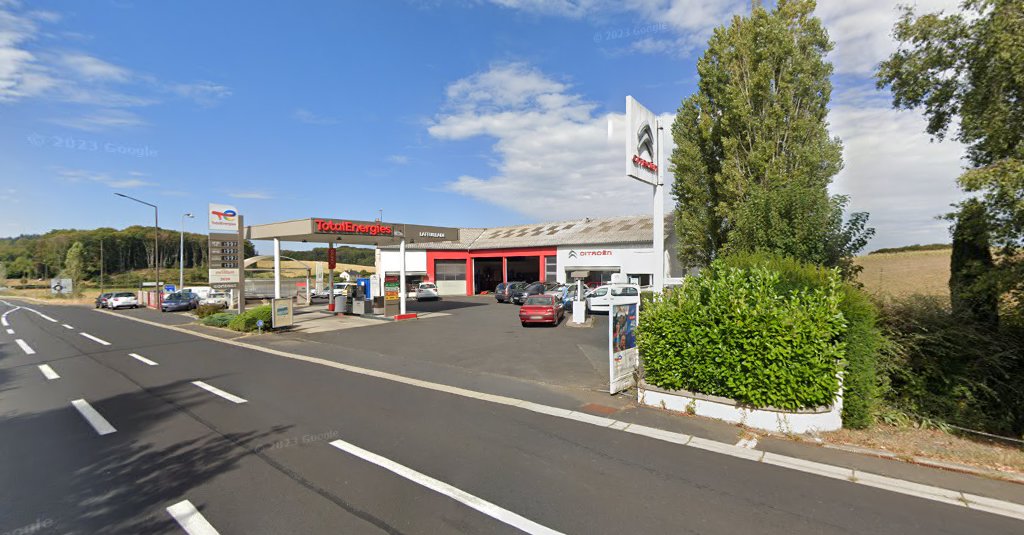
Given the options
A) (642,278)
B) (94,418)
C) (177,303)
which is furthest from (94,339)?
(642,278)

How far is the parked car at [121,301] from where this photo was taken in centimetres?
3519

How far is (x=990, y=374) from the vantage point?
7.71 m

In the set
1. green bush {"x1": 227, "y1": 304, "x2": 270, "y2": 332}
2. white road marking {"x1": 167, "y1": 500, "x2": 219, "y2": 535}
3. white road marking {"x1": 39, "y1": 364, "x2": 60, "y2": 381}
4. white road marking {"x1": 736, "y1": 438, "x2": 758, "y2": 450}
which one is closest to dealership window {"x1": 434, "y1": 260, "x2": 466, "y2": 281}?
green bush {"x1": 227, "y1": 304, "x2": 270, "y2": 332}

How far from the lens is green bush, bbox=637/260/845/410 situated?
250 inches

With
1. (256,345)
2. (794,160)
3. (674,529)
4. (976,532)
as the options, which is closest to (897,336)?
(976,532)

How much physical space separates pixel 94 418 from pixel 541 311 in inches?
548

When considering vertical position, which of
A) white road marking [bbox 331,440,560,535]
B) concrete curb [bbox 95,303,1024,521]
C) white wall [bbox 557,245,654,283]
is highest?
white wall [bbox 557,245,654,283]

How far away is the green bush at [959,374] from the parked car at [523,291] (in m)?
23.5

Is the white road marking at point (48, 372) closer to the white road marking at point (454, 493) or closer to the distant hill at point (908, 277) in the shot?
the white road marking at point (454, 493)

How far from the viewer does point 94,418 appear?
7.20 metres

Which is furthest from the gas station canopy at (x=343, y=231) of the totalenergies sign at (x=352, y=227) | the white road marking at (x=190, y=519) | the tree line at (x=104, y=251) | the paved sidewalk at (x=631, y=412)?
the tree line at (x=104, y=251)

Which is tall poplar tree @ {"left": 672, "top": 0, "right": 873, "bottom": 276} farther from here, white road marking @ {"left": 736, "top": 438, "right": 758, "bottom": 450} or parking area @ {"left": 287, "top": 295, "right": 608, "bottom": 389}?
white road marking @ {"left": 736, "top": 438, "right": 758, "bottom": 450}

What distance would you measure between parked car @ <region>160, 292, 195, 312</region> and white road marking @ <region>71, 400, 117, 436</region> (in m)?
26.8

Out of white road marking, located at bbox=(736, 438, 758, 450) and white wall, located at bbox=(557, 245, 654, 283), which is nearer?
white road marking, located at bbox=(736, 438, 758, 450)
